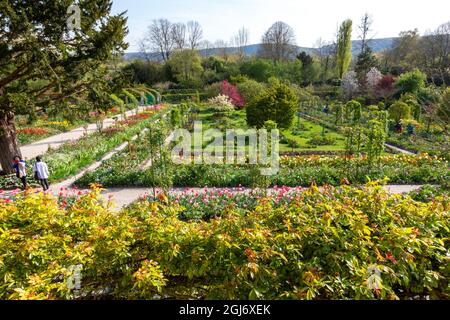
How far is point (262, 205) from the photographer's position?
342cm

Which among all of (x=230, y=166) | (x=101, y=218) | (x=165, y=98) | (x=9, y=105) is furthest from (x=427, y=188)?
(x=165, y=98)

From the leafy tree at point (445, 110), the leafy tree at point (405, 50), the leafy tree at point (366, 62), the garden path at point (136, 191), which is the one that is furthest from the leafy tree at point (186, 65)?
Answer: the garden path at point (136, 191)

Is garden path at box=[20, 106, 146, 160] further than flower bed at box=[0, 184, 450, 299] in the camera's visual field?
Yes

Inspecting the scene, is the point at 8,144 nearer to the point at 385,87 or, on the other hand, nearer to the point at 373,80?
the point at 385,87

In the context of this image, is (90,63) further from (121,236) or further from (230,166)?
(121,236)

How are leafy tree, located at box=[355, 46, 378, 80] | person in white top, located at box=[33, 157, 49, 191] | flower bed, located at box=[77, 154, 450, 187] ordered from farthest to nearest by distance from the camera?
1. leafy tree, located at box=[355, 46, 378, 80]
2. flower bed, located at box=[77, 154, 450, 187]
3. person in white top, located at box=[33, 157, 49, 191]

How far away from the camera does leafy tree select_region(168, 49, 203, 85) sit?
42938 millimetres

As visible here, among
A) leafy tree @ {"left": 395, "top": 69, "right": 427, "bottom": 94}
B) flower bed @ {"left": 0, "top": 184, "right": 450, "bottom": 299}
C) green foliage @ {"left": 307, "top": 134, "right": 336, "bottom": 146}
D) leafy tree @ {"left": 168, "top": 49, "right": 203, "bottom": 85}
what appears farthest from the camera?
leafy tree @ {"left": 168, "top": 49, "right": 203, "bottom": 85}

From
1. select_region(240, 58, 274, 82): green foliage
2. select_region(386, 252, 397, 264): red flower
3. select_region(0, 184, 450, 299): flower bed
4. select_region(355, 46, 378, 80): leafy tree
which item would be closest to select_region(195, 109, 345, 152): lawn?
select_region(0, 184, 450, 299): flower bed

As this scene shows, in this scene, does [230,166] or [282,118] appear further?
[282,118]

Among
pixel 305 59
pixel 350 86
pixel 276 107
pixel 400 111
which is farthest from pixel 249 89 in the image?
pixel 305 59

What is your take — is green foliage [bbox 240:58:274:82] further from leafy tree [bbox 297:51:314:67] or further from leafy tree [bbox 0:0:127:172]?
leafy tree [bbox 0:0:127:172]
